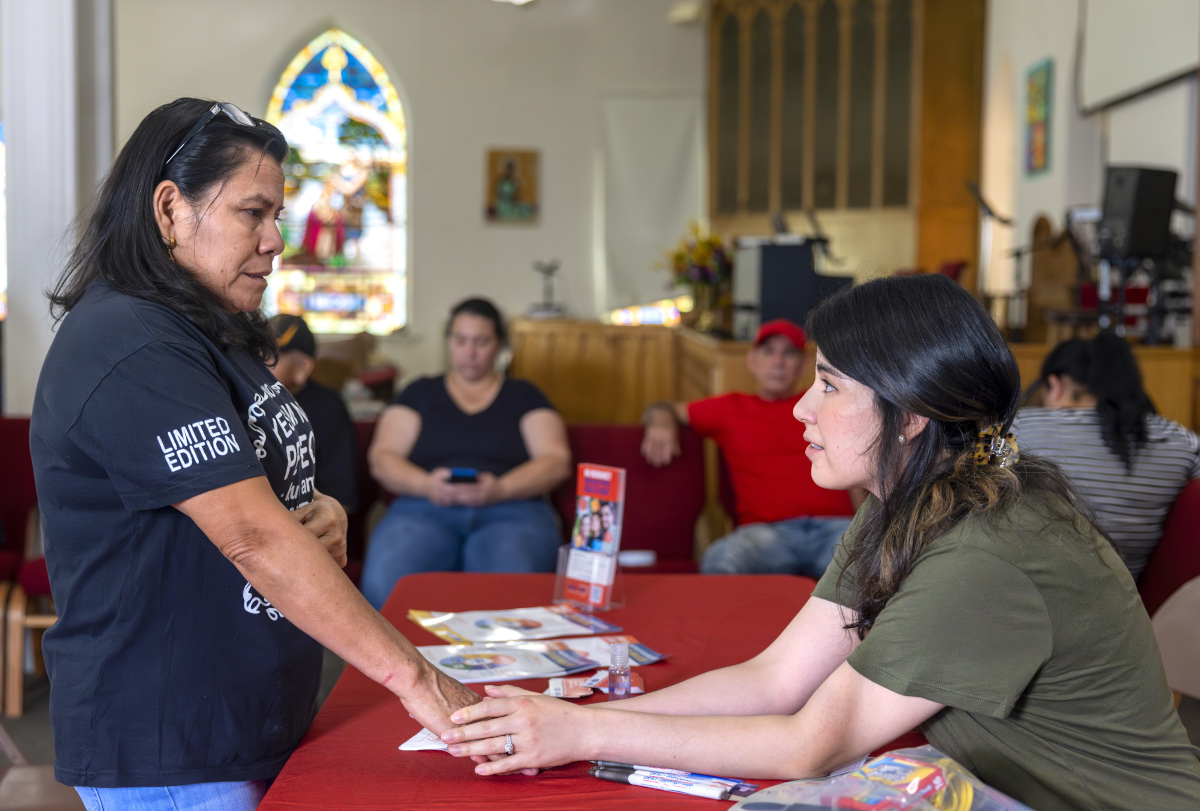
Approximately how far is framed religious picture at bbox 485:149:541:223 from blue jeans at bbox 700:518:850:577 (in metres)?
6.87

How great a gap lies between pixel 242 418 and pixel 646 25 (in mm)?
9004

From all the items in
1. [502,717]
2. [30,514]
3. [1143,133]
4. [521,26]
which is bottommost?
[30,514]

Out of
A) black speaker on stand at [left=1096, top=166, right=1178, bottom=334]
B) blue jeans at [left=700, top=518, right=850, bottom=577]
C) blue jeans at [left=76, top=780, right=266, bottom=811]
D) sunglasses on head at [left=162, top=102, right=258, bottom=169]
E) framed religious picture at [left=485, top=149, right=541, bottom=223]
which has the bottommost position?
blue jeans at [left=700, top=518, right=850, bottom=577]

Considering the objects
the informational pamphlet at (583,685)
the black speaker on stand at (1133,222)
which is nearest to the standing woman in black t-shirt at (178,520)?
the informational pamphlet at (583,685)

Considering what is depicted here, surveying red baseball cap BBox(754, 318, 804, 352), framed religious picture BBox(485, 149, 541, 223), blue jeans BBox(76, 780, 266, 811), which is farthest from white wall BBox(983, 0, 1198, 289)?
blue jeans BBox(76, 780, 266, 811)

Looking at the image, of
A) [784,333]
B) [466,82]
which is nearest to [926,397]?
[784,333]

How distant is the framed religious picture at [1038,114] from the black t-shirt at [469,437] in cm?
494

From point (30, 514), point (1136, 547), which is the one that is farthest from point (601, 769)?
point (30, 514)

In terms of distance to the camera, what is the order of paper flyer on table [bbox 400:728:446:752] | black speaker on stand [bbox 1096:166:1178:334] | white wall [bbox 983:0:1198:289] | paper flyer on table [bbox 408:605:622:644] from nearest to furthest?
paper flyer on table [bbox 400:728:446:752], paper flyer on table [bbox 408:605:622:644], black speaker on stand [bbox 1096:166:1178:334], white wall [bbox 983:0:1198:289]

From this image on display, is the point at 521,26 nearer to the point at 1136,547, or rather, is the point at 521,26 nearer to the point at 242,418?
the point at 1136,547

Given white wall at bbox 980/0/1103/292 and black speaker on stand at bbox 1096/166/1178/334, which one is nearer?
black speaker on stand at bbox 1096/166/1178/334

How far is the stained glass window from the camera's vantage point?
955 cm

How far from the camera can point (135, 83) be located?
9203mm

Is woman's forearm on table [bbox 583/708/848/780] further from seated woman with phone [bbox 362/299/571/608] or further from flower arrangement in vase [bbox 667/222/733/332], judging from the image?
flower arrangement in vase [bbox 667/222/733/332]
